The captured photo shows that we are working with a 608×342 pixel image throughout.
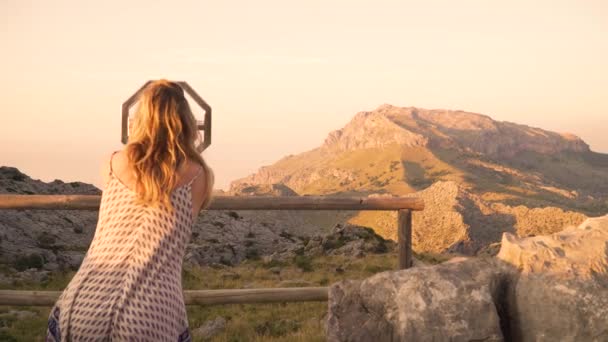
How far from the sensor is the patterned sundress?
2.76 meters

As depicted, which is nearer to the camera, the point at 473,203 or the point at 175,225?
the point at 175,225

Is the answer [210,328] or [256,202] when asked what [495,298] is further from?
[210,328]

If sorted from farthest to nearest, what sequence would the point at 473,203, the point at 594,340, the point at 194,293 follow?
the point at 473,203 < the point at 194,293 < the point at 594,340

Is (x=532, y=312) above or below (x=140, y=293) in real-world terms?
below

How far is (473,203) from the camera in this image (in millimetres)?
55469

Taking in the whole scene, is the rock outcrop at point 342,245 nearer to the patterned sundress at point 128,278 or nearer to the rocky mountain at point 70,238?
the rocky mountain at point 70,238

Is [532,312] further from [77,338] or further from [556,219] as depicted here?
[556,219]

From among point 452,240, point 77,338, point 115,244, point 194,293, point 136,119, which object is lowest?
point 452,240

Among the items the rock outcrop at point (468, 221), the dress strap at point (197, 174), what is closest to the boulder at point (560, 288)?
the dress strap at point (197, 174)

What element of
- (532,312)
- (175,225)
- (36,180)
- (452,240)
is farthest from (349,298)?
Result: (452,240)

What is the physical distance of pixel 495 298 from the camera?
17.4 ft

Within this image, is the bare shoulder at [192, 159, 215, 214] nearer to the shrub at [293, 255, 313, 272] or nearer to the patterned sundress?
the patterned sundress

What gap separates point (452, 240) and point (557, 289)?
41635 mm

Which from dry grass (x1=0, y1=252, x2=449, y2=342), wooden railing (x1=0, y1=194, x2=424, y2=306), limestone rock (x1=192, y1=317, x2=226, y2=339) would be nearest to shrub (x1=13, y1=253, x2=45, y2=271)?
dry grass (x1=0, y1=252, x2=449, y2=342)
